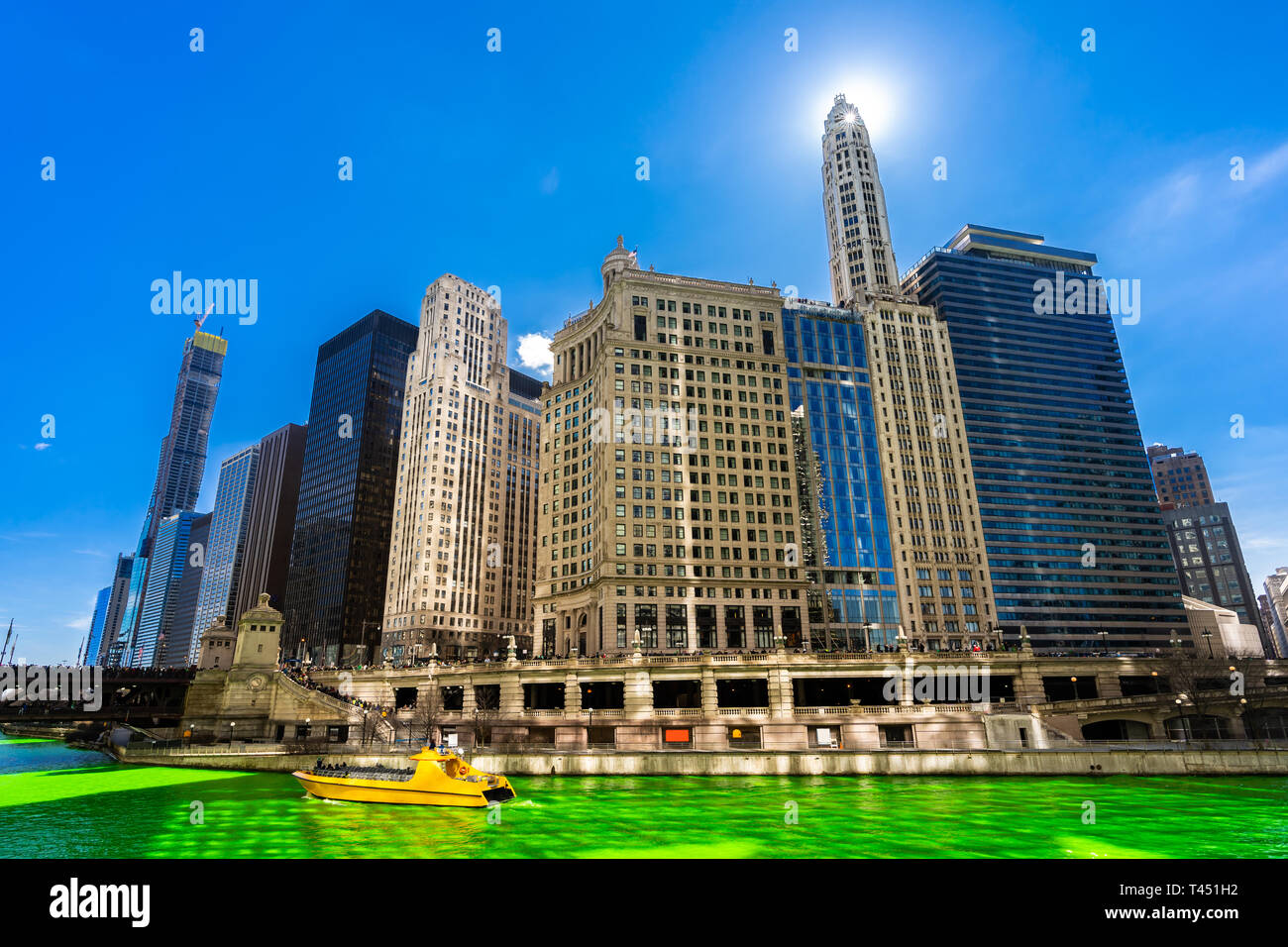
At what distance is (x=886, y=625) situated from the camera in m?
122

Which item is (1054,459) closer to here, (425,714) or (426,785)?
(425,714)

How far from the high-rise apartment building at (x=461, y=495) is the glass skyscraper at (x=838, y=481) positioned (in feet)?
280

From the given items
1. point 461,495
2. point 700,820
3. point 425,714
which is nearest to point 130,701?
point 461,495

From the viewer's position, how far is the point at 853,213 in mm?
165625

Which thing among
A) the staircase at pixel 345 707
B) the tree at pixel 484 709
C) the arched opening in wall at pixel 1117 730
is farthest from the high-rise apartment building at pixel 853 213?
the staircase at pixel 345 707

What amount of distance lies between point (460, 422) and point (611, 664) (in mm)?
116754

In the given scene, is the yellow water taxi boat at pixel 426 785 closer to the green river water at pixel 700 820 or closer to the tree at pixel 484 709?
the green river water at pixel 700 820

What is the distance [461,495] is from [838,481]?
9298cm

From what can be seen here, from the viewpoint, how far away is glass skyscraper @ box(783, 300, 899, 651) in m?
120

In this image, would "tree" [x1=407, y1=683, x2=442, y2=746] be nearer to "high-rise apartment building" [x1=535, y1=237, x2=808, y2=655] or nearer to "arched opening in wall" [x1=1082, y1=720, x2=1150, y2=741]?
"high-rise apartment building" [x1=535, y1=237, x2=808, y2=655]

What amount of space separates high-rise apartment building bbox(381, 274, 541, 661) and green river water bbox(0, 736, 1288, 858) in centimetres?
11135

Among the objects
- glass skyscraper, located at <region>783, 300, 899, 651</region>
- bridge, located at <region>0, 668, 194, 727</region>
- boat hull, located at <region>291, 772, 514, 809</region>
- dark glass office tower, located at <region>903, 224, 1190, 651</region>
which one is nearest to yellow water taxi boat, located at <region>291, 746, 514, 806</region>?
boat hull, located at <region>291, 772, 514, 809</region>

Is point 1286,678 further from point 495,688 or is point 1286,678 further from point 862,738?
point 495,688

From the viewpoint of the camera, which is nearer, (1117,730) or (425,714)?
(425,714)
